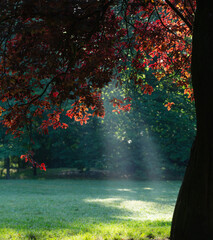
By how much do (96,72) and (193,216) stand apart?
10.9 feet

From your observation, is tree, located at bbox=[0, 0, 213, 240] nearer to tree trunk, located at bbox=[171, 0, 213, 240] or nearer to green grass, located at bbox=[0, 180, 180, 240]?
tree trunk, located at bbox=[171, 0, 213, 240]

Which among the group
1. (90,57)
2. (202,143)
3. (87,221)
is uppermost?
(90,57)

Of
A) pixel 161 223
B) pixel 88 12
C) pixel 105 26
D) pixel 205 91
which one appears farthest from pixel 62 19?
pixel 161 223

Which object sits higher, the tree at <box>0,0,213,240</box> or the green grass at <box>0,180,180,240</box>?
the tree at <box>0,0,213,240</box>

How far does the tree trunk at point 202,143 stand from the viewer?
194 inches

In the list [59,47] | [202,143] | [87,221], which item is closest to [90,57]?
[59,47]

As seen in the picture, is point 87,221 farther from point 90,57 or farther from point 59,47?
point 59,47

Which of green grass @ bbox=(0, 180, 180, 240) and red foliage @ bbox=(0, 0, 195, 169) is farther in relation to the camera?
green grass @ bbox=(0, 180, 180, 240)

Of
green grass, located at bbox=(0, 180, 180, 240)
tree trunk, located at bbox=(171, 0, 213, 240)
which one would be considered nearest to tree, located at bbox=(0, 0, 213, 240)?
tree trunk, located at bbox=(171, 0, 213, 240)

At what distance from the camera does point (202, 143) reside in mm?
5047

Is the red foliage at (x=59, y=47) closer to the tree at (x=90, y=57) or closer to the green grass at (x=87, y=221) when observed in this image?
the tree at (x=90, y=57)

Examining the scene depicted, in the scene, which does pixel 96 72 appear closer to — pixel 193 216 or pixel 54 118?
pixel 54 118

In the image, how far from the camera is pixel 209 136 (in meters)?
4.96

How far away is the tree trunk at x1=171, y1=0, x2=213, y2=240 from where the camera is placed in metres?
4.93
